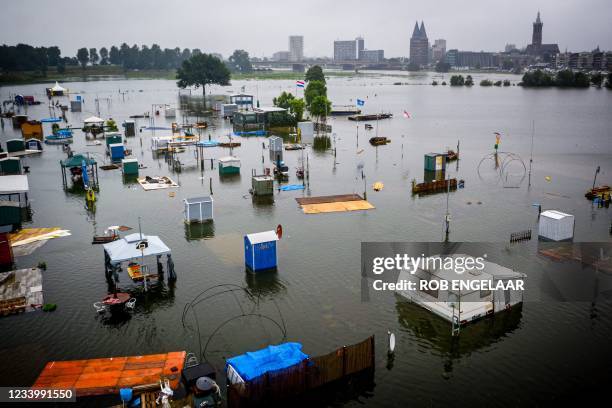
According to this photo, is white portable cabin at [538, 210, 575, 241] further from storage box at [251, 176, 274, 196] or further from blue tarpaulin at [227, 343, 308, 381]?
storage box at [251, 176, 274, 196]

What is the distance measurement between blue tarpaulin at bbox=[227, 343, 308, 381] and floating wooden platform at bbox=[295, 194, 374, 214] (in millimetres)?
20149

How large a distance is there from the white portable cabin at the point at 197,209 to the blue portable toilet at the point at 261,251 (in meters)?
8.58

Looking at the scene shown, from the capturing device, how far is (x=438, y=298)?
22453mm

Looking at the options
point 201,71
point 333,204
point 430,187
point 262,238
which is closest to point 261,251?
point 262,238

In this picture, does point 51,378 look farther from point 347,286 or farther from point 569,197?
point 569,197

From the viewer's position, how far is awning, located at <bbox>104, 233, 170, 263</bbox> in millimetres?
A: 24891

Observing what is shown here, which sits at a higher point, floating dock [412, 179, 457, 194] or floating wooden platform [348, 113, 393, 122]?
floating wooden platform [348, 113, 393, 122]

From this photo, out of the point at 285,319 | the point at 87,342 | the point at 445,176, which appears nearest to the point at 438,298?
the point at 285,319

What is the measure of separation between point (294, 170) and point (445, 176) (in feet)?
48.0

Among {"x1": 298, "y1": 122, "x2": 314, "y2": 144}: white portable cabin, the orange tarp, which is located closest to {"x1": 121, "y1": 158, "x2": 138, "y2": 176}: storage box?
{"x1": 298, "y1": 122, "x2": 314, "y2": 144}: white portable cabin

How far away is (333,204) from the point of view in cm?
3938

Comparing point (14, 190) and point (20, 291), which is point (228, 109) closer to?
point (14, 190)

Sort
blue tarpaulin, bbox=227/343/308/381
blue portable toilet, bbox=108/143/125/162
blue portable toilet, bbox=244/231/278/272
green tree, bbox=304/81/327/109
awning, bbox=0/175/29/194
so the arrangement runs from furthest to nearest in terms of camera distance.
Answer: green tree, bbox=304/81/327/109
blue portable toilet, bbox=108/143/125/162
awning, bbox=0/175/29/194
blue portable toilet, bbox=244/231/278/272
blue tarpaulin, bbox=227/343/308/381

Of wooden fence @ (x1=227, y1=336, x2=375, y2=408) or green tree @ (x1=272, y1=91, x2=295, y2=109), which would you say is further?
green tree @ (x1=272, y1=91, x2=295, y2=109)
